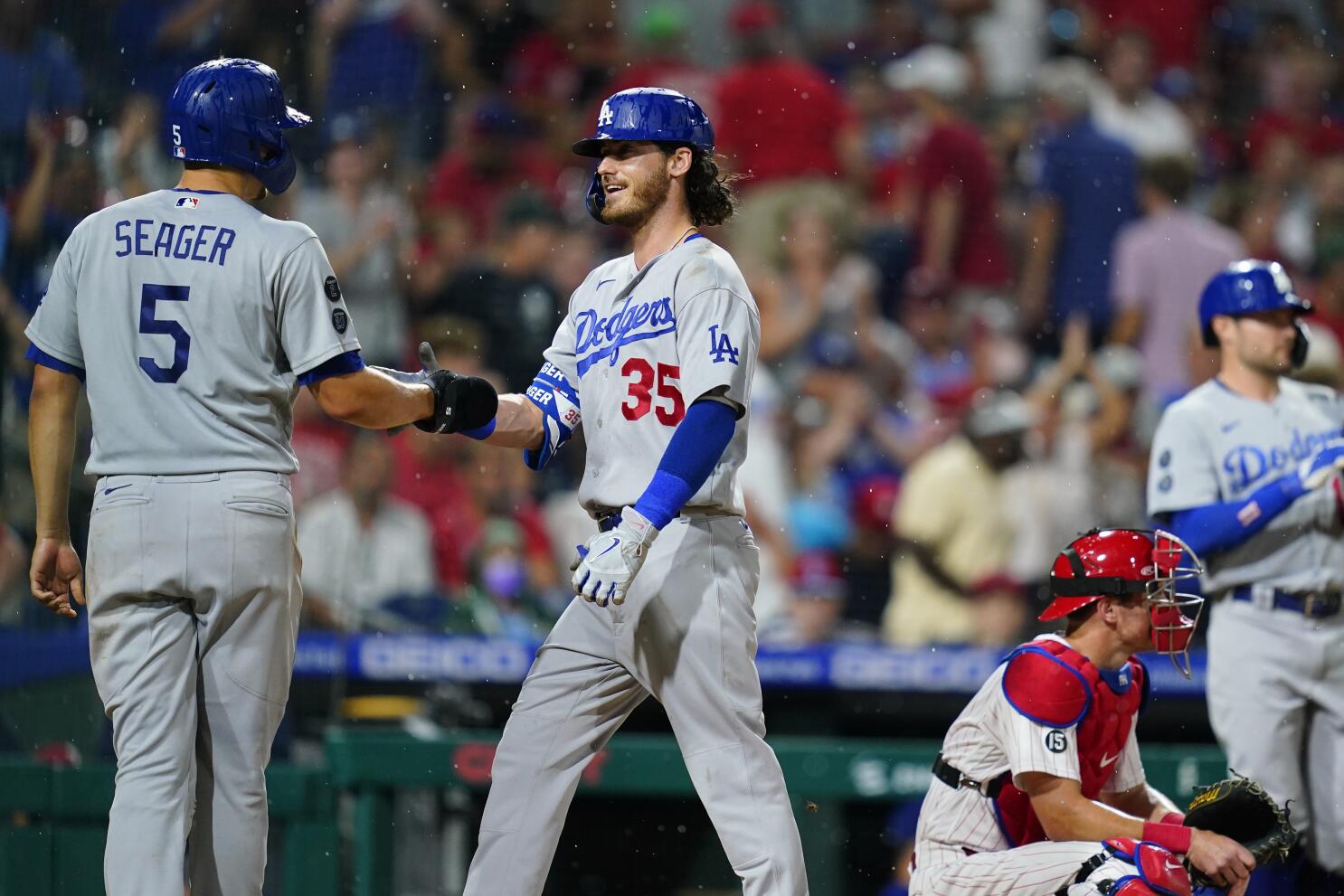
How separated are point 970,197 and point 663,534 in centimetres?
462

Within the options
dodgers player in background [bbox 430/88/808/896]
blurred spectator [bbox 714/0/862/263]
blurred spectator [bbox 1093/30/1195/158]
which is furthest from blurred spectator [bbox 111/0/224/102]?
blurred spectator [bbox 1093/30/1195/158]

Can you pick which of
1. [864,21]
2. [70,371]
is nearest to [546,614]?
[70,371]

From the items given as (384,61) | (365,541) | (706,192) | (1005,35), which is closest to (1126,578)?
(706,192)

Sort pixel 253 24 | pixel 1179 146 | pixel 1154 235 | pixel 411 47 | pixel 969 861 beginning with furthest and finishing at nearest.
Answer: pixel 1179 146 < pixel 1154 235 < pixel 411 47 < pixel 253 24 < pixel 969 861

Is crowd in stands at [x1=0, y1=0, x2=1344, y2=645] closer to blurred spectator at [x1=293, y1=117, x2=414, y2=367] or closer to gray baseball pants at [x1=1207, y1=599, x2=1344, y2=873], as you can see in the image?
blurred spectator at [x1=293, y1=117, x2=414, y2=367]

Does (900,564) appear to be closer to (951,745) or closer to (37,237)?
(951,745)

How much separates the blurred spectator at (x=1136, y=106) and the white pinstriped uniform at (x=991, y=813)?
4.47 metres

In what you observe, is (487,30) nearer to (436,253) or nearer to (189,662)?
(436,253)

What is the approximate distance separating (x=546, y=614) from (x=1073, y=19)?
449 centimetres

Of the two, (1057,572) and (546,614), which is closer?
(1057,572)

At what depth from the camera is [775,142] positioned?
25.3 feet

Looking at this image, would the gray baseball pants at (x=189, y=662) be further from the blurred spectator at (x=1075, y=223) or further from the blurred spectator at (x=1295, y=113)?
the blurred spectator at (x=1295, y=113)

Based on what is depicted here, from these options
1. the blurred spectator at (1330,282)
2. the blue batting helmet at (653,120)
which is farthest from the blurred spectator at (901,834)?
the blurred spectator at (1330,282)

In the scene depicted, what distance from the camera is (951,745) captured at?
3.72 m
